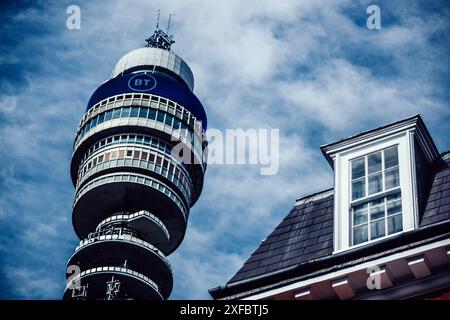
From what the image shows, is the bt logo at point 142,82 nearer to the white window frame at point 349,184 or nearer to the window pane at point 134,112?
the window pane at point 134,112

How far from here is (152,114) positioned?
93.0 metres

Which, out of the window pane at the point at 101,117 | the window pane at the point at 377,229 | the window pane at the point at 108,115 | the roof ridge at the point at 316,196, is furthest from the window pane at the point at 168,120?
the window pane at the point at 377,229

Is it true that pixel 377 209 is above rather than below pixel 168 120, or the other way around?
below

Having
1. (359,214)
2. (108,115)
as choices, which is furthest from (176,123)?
(359,214)

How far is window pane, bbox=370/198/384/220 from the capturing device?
1364cm

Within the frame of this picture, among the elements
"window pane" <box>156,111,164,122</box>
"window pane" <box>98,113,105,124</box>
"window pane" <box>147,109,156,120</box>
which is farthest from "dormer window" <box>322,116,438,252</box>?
"window pane" <box>98,113,105,124</box>

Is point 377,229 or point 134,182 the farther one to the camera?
point 134,182

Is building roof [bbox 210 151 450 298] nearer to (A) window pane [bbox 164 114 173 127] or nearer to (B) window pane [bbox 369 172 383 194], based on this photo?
(B) window pane [bbox 369 172 383 194]

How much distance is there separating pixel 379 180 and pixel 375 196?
40cm

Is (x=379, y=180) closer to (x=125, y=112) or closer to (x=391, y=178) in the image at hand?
(x=391, y=178)

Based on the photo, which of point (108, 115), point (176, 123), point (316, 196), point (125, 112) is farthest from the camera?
point (176, 123)

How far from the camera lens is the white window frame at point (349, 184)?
1327 cm

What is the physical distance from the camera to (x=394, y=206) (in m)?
13.7
